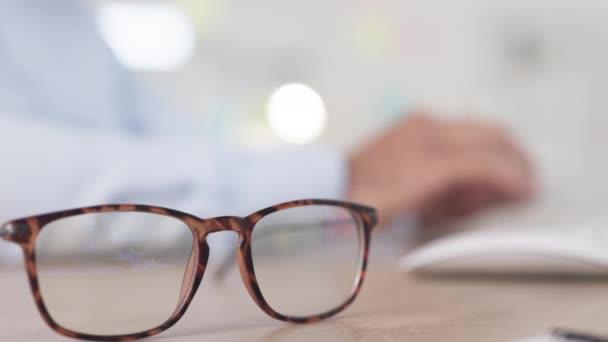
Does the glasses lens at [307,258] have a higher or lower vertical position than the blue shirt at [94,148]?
lower

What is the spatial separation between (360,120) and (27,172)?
1218 mm

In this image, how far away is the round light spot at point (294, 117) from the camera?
1680 millimetres

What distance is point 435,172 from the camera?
758 millimetres

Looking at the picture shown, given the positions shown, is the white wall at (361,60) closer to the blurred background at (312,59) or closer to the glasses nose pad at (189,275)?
the blurred background at (312,59)

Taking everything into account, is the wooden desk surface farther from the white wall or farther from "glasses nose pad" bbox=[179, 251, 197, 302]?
the white wall

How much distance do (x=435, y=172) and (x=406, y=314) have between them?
0.46m

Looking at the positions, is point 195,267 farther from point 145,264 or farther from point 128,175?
point 128,175

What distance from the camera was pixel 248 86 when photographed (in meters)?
1.68

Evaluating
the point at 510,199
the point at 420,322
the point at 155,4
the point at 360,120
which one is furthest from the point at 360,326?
the point at 155,4

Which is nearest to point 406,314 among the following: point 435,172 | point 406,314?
point 406,314

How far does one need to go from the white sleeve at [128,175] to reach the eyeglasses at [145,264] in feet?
0.53

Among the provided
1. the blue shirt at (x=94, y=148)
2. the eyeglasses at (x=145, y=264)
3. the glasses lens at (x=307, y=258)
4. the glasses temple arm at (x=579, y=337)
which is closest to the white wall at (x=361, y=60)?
the blue shirt at (x=94, y=148)

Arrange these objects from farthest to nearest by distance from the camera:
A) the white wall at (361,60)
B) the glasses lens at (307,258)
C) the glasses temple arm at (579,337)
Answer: the white wall at (361,60)
the glasses lens at (307,258)
the glasses temple arm at (579,337)

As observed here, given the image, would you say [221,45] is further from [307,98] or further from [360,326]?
[360,326]
